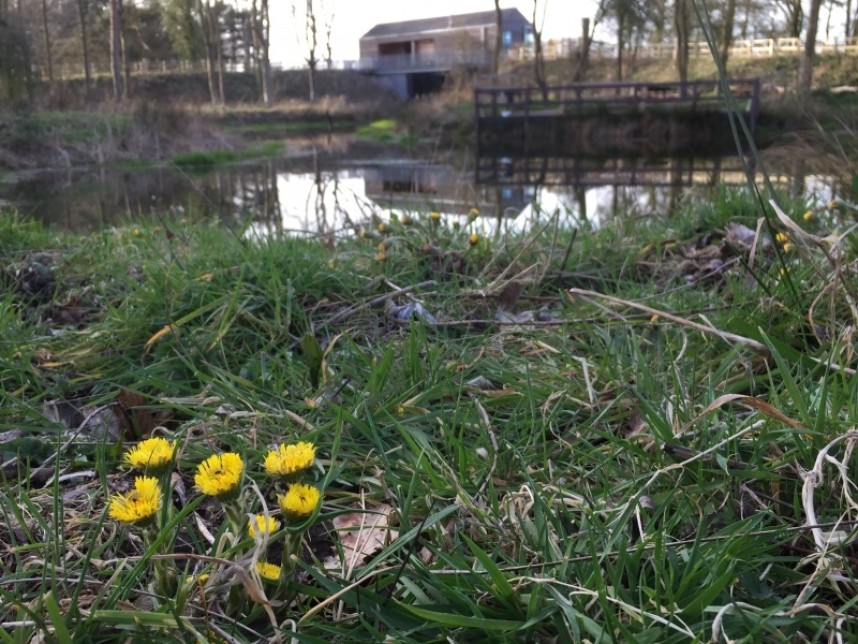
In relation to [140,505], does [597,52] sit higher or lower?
higher

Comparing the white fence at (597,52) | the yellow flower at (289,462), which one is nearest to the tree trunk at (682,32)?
the white fence at (597,52)

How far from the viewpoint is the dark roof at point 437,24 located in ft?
130

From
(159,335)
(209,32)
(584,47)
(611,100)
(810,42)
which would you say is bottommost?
(159,335)

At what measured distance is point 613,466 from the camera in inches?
39.2

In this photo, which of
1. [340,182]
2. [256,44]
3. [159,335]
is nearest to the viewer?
[159,335]

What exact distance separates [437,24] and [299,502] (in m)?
43.6

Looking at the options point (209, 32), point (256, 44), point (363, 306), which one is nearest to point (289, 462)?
point (363, 306)

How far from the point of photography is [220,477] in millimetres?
698

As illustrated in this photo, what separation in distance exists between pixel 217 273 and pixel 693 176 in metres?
9.62

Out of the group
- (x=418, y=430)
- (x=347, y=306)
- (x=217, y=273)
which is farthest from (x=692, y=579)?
(x=217, y=273)

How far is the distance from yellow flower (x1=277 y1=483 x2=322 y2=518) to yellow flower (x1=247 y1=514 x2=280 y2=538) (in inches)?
0.9

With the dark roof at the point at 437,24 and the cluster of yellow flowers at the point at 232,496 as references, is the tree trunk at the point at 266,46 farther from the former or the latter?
the cluster of yellow flowers at the point at 232,496

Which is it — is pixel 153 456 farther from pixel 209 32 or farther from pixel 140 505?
pixel 209 32

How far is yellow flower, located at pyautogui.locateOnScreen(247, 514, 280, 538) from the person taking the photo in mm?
716
